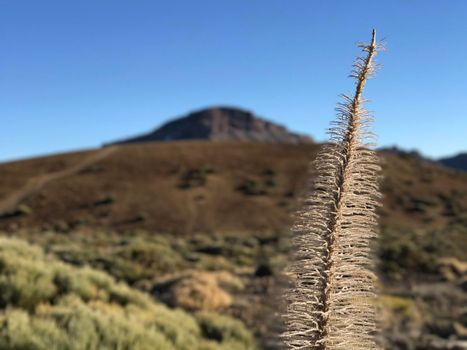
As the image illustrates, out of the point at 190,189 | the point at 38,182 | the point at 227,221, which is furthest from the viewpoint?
the point at 38,182

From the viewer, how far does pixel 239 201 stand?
4838cm

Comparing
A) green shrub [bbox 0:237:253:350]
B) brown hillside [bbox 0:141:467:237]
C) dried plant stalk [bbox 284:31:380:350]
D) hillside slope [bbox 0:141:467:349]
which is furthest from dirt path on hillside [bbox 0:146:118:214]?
dried plant stalk [bbox 284:31:380:350]

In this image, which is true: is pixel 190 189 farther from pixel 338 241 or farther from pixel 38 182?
pixel 338 241

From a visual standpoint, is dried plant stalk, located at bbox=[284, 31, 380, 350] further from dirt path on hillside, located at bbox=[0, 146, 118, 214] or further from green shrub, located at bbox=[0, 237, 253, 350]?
dirt path on hillside, located at bbox=[0, 146, 118, 214]

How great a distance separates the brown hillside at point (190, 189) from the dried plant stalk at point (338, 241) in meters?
37.2

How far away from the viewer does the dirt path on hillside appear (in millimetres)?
48375

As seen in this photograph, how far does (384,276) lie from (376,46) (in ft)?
67.2

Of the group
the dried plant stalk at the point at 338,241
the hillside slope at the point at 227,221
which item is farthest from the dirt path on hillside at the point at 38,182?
the dried plant stalk at the point at 338,241

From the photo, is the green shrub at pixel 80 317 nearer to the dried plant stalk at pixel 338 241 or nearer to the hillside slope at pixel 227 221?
the hillside slope at pixel 227 221

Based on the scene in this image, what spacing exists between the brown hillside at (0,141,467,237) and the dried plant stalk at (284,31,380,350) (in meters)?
37.2

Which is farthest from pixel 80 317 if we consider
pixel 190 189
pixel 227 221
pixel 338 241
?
pixel 190 189

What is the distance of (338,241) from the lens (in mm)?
1501

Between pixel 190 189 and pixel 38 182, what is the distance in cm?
1465

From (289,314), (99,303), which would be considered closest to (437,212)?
(99,303)
